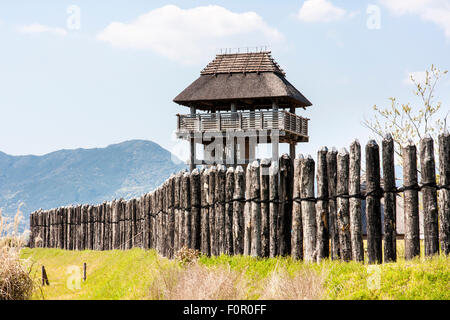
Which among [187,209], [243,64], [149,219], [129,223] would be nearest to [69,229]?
[129,223]

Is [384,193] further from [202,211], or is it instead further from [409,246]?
[202,211]

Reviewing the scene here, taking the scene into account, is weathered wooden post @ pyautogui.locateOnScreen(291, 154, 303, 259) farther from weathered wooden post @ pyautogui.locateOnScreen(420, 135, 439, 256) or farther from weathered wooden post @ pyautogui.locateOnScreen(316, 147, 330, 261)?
weathered wooden post @ pyautogui.locateOnScreen(420, 135, 439, 256)

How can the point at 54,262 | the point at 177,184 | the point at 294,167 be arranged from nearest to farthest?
1. the point at 294,167
2. the point at 177,184
3. the point at 54,262

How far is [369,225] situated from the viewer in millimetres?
9453

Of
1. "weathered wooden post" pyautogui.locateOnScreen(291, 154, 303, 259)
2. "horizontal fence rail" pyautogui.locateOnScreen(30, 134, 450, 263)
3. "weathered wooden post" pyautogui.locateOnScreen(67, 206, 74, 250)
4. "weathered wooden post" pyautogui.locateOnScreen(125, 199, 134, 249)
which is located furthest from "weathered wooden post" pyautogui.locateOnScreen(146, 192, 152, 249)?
"weathered wooden post" pyautogui.locateOnScreen(67, 206, 74, 250)

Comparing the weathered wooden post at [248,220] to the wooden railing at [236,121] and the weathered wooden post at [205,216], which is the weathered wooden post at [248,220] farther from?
the wooden railing at [236,121]

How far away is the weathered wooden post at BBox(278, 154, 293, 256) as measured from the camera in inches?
393

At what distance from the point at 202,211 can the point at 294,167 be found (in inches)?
91.2

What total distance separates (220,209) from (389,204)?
310 centimetres

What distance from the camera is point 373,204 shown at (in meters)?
9.44

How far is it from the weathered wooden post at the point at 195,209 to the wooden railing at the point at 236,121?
16162mm

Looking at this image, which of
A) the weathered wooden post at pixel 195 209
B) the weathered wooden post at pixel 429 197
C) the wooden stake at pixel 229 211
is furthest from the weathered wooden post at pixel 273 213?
the weathered wooden post at pixel 429 197

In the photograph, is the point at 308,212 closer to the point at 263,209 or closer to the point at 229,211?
the point at 263,209

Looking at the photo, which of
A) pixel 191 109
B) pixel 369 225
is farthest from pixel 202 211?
pixel 191 109
